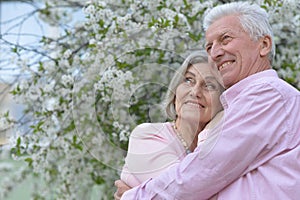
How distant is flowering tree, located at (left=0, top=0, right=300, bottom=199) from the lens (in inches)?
89.6

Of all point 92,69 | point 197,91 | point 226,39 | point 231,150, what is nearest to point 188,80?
point 197,91

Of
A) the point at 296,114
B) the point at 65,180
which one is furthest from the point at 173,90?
the point at 65,180

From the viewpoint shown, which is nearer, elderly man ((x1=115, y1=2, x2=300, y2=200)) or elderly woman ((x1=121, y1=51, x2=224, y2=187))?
elderly man ((x1=115, y1=2, x2=300, y2=200))

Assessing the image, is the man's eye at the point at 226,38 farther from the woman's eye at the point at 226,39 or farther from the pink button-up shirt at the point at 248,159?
the pink button-up shirt at the point at 248,159

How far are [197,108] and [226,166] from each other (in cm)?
21

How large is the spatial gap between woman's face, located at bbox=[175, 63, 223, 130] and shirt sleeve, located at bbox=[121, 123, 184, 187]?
0.24 ft

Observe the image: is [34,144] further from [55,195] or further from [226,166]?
[226,166]

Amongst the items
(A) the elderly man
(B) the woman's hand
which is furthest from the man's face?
(B) the woman's hand

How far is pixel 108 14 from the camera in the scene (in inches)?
99.9

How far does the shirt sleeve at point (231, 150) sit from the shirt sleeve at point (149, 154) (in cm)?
7

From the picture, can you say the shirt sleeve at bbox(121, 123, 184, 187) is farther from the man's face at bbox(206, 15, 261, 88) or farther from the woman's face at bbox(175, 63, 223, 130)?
the man's face at bbox(206, 15, 261, 88)

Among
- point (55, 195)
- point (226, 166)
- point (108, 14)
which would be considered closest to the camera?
point (226, 166)

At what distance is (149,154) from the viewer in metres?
1.47

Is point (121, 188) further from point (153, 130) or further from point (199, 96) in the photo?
point (199, 96)
